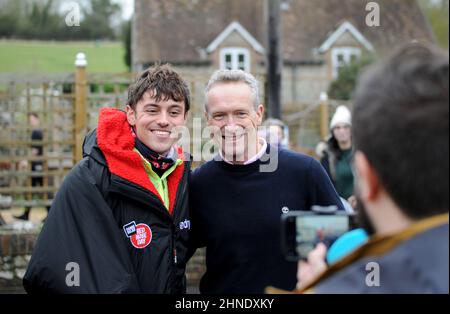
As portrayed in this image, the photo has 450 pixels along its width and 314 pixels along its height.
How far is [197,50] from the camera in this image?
3078 cm

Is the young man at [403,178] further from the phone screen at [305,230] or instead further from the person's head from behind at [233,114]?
the person's head from behind at [233,114]

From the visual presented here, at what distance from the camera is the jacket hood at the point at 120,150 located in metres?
3.02

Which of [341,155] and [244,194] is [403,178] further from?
[341,155]

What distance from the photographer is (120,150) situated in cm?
307

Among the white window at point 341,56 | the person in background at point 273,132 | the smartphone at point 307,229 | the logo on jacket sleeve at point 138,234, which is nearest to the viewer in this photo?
the smartphone at point 307,229

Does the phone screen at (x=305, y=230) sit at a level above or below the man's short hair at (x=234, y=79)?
below

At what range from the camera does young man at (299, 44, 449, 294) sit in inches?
53.6

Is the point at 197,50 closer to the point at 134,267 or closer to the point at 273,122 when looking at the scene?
the point at 273,122

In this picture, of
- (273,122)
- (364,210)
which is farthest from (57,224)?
(273,122)

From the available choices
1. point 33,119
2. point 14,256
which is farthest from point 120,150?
point 33,119

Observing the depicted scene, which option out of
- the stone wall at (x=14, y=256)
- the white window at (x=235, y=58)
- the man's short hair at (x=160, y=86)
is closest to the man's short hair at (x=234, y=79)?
the man's short hair at (x=160, y=86)

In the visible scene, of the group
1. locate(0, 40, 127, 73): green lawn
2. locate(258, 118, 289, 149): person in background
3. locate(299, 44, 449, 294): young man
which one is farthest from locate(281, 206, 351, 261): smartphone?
locate(0, 40, 127, 73): green lawn
